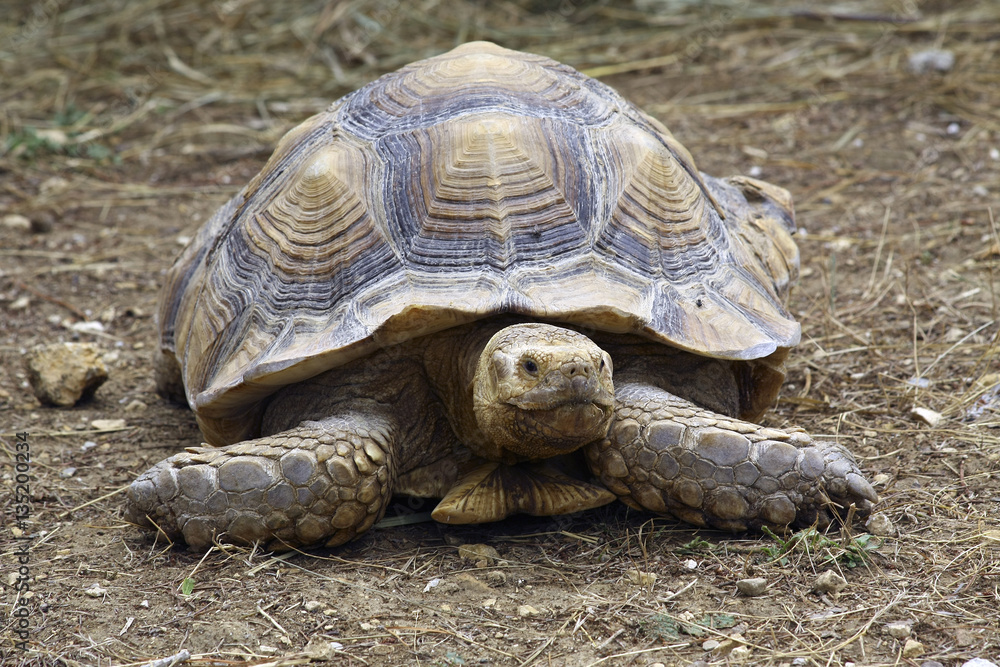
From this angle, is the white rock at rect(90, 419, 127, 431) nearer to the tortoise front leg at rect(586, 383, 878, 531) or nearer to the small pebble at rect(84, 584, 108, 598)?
the small pebble at rect(84, 584, 108, 598)

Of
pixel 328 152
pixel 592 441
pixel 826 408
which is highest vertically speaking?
pixel 328 152

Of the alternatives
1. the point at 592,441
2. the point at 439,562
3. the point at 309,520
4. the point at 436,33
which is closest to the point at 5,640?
the point at 309,520

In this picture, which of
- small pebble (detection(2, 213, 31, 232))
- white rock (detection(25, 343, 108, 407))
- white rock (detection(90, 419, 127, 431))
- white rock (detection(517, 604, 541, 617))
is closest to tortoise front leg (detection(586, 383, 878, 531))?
white rock (detection(517, 604, 541, 617))

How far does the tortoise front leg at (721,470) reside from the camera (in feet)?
9.07

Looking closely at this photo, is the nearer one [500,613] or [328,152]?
[500,613]

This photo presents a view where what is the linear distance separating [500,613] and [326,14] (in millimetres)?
7502

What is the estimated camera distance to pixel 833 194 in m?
6.14

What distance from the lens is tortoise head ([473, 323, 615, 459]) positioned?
2646 millimetres

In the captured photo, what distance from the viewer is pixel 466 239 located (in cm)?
307

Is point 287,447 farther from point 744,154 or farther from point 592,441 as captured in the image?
point 744,154

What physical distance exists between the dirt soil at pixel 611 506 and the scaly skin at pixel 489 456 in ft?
0.31

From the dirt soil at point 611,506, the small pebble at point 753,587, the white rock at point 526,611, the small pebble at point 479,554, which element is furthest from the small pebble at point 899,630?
the small pebble at point 479,554

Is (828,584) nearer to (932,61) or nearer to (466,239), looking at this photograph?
(466,239)

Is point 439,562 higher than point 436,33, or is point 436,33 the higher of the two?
point 436,33
